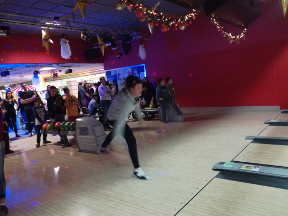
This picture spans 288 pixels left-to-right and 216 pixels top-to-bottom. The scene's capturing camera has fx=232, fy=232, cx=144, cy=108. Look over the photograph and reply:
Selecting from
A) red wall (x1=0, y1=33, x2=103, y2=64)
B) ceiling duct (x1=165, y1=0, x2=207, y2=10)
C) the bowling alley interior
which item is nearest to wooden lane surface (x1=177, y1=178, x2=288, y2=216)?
the bowling alley interior

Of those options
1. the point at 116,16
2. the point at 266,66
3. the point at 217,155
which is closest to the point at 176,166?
the point at 217,155

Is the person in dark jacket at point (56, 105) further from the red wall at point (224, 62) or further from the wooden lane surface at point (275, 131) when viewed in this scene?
the red wall at point (224, 62)

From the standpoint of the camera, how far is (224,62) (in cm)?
854

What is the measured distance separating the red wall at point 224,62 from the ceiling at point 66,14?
4.07ft

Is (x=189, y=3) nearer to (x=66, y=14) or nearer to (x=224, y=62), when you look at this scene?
(x=224, y=62)

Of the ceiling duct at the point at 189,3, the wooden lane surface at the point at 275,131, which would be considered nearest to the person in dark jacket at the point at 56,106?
the ceiling duct at the point at 189,3

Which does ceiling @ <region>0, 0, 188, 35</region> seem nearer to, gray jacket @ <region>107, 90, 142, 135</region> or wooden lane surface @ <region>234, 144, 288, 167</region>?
gray jacket @ <region>107, 90, 142, 135</region>

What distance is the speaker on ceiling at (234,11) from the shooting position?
17.8ft

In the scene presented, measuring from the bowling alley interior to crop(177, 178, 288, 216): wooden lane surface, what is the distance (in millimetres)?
11

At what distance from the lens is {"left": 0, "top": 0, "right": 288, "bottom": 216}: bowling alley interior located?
9.05ft

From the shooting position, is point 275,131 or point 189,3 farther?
point 189,3

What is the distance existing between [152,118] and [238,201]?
6.67 metres

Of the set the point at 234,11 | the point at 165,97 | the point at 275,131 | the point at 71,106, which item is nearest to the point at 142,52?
the point at 165,97

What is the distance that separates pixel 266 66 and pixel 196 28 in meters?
2.94
